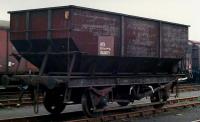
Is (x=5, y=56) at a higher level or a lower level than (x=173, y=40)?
lower

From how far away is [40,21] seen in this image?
486 inches

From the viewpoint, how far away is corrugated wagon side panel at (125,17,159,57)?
13.6 metres

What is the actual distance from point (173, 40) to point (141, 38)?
221 cm

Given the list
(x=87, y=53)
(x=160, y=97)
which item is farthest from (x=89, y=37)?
(x=160, y=97)

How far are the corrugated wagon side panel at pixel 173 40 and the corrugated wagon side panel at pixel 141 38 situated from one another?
531 millimetres

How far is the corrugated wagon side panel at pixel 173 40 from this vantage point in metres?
15.4

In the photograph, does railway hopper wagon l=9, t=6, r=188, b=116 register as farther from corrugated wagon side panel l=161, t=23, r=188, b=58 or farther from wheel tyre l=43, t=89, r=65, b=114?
corrugated wagon side panel l=161, t=23, r=188, b=58

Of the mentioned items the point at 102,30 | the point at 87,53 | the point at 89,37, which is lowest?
the point at 87,53

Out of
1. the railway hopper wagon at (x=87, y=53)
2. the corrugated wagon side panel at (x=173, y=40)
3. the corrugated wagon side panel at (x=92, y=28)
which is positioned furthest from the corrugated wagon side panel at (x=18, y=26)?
the corrugated wagon side panel at (x=173, y=40)

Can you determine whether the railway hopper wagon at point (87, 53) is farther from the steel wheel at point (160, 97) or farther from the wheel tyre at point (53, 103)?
the steel wheel at point (160, 97)

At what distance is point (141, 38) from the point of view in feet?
46.5

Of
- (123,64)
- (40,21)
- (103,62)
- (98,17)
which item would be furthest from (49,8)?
(123,64)

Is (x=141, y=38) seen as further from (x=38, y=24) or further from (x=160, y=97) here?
(x=38, y=24)

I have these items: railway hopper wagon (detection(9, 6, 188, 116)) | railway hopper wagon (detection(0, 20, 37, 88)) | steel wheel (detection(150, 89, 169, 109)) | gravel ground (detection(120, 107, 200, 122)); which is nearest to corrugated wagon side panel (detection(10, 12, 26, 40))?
railway hopper wagon (detection(9, 6, 188, 116))
